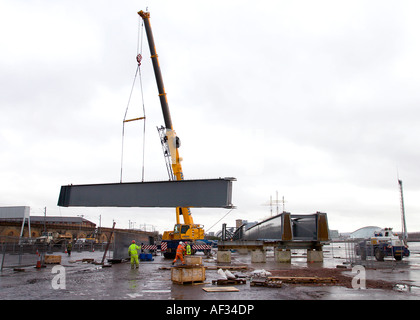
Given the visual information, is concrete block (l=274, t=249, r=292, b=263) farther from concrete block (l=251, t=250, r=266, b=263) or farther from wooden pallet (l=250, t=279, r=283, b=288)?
wooden pallet (l=250, t=279, r=283, b=288)

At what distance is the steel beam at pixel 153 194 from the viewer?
1334 centimetres

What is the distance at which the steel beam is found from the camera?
525 inches

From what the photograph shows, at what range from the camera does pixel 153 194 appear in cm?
1488

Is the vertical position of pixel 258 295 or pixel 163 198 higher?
pixel 163 198

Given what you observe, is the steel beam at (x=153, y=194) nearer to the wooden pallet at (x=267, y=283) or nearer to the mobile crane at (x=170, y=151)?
the wooden pallet at (x=267, y=283)

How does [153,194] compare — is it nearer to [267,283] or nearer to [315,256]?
[267,283]

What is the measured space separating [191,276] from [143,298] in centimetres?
226

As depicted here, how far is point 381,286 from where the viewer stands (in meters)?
10.0

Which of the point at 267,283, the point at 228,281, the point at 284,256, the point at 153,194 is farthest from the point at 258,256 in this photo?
the point at 267,283

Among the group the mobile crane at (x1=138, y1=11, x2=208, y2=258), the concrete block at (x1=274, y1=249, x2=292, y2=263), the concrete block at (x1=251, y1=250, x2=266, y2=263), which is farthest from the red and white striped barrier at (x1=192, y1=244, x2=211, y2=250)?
the concrete block at (x1=274, y1=249, x2=292, y2=263)

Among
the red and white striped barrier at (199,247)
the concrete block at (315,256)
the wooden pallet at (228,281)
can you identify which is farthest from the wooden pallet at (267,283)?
the red and white striped barrier at (199,247)
